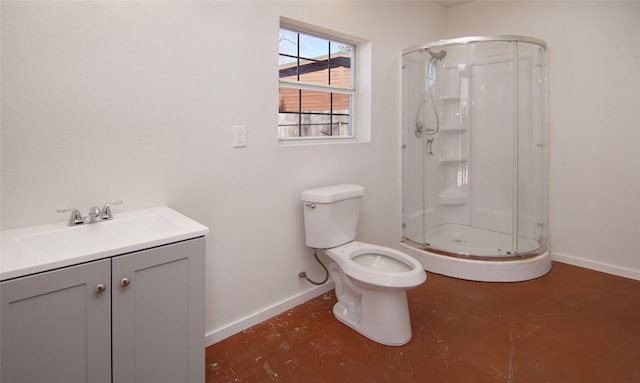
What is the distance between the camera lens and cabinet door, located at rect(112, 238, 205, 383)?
129 centimetres

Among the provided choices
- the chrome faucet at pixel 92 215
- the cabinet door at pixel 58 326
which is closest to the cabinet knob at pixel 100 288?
the cabinet door at pixel 58 326

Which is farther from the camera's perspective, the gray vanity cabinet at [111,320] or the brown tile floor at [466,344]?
the brown tile floor at [466,344]

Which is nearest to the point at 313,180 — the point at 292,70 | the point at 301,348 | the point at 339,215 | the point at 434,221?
the point at 339,215

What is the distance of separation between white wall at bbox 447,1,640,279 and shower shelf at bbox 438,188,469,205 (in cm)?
75

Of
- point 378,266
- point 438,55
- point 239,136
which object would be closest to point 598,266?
point 378,266

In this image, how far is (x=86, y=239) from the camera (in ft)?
4.90

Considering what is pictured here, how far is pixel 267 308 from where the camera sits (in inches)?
93.0

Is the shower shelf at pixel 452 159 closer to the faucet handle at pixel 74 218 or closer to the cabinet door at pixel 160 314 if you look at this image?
the cabinet door at pixel 160 314

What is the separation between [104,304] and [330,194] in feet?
4.52

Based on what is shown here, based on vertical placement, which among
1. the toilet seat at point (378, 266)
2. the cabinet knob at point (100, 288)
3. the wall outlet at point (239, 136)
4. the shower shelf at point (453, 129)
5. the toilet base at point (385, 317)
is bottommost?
the toilet base at point (385, 317)

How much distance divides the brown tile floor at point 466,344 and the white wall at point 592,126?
520 mm

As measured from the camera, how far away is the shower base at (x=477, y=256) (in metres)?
2.90

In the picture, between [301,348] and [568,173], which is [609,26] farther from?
[301,348]

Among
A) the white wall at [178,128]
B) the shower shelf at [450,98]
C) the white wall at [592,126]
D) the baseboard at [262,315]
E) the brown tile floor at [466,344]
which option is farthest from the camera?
the shower shelf at [450,98]
